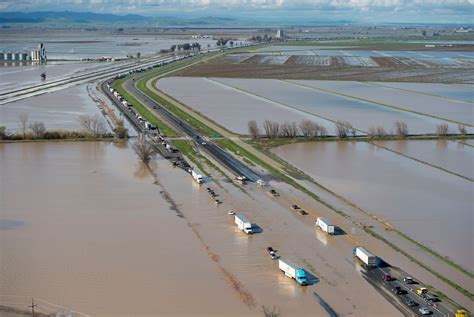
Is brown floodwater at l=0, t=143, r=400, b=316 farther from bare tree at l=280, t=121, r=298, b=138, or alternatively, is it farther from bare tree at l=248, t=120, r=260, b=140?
bare tree at l=280, t=121, r=298, b=138

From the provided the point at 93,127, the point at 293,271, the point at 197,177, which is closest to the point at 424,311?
the point at 293,271

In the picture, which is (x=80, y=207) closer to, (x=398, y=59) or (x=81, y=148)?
(x=81, y=148)

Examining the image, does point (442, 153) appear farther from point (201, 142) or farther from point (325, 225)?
point (325, 225)

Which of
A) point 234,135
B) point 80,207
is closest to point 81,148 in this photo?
point 234,135

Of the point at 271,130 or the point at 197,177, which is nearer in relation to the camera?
the point at 197,177

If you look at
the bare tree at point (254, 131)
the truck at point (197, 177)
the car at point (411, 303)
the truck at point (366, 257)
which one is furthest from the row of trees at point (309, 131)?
the car at point (411, 303)

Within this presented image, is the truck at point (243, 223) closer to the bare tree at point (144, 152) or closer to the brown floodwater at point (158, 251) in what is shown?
the brown floodwater at point (158, 251)
